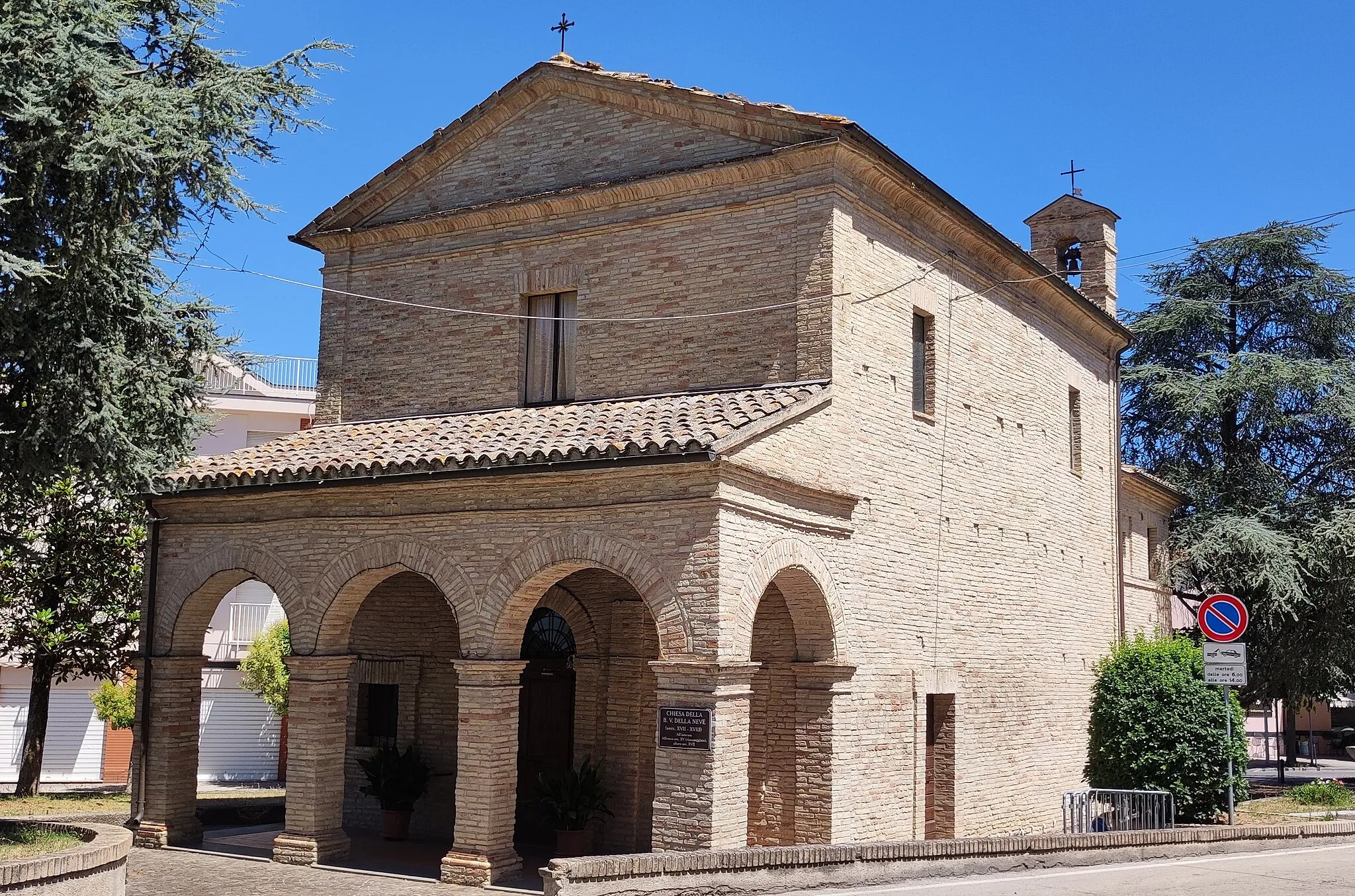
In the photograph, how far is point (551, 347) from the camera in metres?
16.2

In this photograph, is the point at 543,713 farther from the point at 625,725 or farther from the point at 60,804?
the point at 60,804

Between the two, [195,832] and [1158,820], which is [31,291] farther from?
[1158,820]

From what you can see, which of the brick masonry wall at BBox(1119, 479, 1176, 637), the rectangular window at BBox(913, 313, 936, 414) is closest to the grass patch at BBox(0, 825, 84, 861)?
the rectangular window at BBox(913, 313, 936, 414)

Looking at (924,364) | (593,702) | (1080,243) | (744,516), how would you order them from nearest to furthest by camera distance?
(744,516) < (593,702) < (924,364) < (1080,243)

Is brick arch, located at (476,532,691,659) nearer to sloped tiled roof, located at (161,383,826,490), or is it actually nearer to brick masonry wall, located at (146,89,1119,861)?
brick masonry wall, located at (146,89,1119,861)

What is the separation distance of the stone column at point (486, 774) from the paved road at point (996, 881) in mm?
327

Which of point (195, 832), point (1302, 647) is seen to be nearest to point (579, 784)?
point (195, 832)

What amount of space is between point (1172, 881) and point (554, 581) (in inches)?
268

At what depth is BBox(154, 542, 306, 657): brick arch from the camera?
14.7 meters

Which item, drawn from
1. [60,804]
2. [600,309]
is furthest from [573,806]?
[60,804]

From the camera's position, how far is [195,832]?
1509cm

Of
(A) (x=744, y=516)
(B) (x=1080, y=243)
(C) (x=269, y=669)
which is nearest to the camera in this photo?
(A) (x=744, y=516)

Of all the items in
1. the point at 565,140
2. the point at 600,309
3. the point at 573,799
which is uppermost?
the point at 565,140

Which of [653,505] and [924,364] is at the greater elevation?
[924,364]
